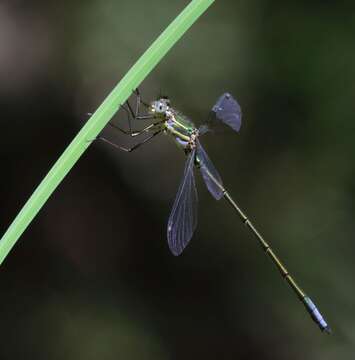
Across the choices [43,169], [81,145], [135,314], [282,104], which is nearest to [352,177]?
[282,104]

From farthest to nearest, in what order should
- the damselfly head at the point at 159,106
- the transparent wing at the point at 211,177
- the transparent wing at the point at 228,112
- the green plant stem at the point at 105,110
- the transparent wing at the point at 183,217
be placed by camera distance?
the transparent wing at the point at 211,177 < the transparent wing at the point at 228,112 < the damselfly head at the point at 159,106 < the transparent wing at the point at 183,217 < the green plant stem at the point at 105,110

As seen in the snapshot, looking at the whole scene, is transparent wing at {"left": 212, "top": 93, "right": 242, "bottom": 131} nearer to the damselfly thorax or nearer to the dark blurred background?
the damselfly thorax

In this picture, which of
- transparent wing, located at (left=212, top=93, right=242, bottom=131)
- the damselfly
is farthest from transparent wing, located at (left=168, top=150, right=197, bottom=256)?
transparent wing, located at (left=212, top=93, right=242, bottom=131)

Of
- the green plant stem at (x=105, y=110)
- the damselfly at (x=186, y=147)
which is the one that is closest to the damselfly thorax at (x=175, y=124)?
the damselfly at (x=186, y=147)

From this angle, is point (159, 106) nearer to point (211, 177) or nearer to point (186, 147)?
point (186, 147)

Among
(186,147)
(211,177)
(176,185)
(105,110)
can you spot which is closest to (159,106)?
(186,147)

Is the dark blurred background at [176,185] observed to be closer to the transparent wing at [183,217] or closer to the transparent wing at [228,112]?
the transparent wing at [228,112]

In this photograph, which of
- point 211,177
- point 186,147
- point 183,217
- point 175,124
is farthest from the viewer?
point 211,177
